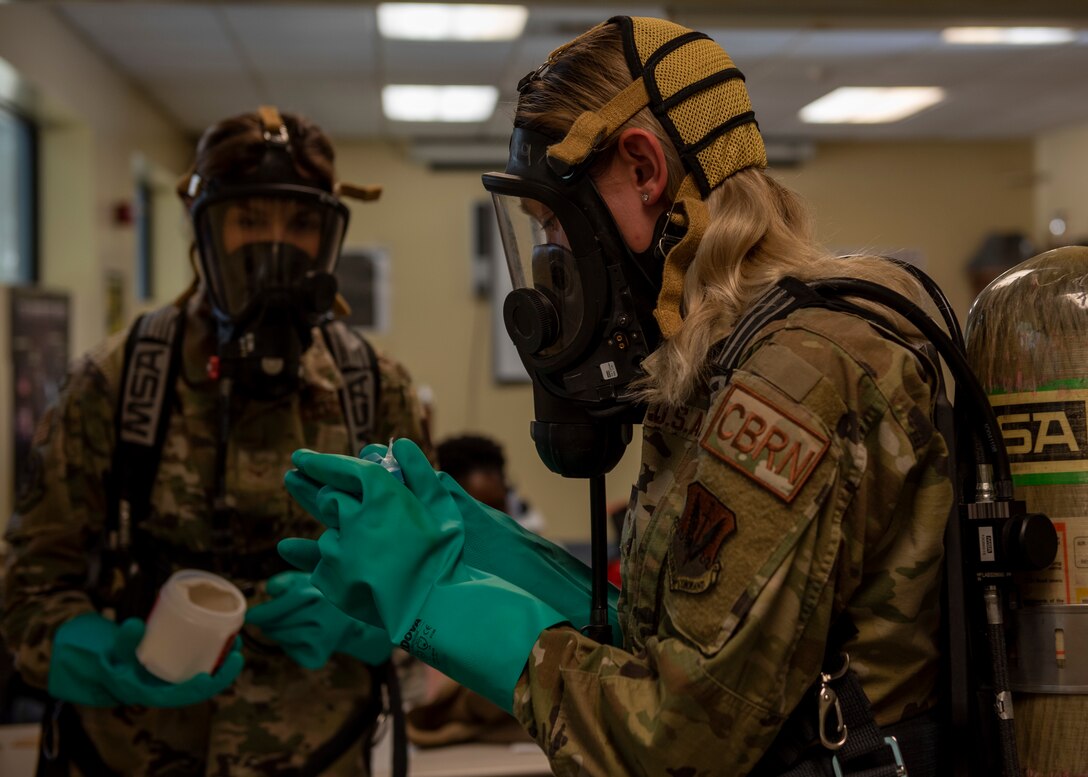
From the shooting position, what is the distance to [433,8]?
4.52m

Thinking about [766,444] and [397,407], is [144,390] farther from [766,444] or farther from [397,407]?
[766,444]

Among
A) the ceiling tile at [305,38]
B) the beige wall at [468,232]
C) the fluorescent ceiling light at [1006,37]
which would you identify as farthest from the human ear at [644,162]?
the beige wall at [468,232]

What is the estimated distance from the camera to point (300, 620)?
1644 mm

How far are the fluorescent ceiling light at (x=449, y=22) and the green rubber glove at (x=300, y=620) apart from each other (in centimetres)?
332

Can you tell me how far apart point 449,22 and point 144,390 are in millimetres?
3407

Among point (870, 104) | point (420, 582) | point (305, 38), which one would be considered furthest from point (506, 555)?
point (870, 104)

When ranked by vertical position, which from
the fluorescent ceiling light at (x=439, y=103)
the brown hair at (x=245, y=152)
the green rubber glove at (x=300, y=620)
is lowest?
the green rubber glove at (x=300, y=620)

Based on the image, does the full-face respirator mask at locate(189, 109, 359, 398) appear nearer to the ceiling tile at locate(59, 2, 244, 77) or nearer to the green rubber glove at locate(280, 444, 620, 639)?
the green rubber glove at locate(280, 444, 620, 639)

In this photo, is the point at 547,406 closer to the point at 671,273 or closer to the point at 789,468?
the point at 671,273

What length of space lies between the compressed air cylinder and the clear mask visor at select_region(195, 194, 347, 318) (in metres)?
1.12

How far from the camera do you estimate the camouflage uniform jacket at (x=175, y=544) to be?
65.7 inches

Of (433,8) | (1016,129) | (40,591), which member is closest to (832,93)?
(1016,129)

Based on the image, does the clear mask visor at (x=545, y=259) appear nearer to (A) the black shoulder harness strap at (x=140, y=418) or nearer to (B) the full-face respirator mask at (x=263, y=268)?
(B) the full-face respirator mask at (x=263, y=268)

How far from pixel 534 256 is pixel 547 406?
16cm
